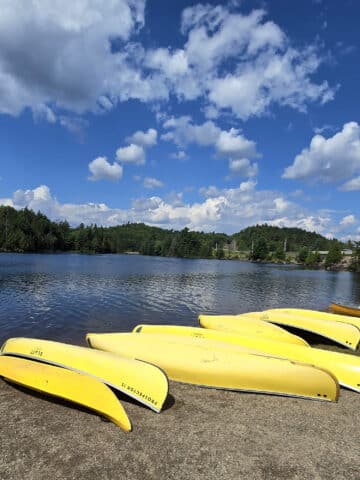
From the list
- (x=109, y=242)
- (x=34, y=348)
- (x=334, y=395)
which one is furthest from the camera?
(x=109, y=242)

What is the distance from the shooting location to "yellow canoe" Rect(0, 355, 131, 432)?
5734 millimetres

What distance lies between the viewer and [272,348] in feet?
30.5

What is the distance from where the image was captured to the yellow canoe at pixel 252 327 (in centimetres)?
1095

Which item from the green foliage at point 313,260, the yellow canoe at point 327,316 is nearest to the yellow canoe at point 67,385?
the yellow canoe at point 327,316

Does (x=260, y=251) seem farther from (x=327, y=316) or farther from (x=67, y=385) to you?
(x=67, y=385)

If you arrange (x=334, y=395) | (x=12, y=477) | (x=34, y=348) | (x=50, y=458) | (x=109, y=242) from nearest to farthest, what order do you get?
1. (x=12, y=477)
2. (x=50, y=458)
3. (x=334, y=395)
4. (x=34, y=348)
5. (x=109, y=242)

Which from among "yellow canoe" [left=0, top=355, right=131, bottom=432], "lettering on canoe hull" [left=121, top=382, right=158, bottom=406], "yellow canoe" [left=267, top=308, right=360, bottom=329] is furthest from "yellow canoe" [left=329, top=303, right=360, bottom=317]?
"yellow canoe" [left=0, top=355, right=131, bottom=432]

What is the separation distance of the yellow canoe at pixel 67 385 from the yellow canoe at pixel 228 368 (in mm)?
2184

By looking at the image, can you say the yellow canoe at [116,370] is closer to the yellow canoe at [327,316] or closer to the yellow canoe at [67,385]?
the yellow canoe at [67,385]

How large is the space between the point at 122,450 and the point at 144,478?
2.25ft

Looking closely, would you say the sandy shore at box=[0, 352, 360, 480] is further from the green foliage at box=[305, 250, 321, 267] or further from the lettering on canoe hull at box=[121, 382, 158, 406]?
the green foliage at box=[305, 250, 321, 267]

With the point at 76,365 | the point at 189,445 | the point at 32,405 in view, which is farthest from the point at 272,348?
the point at 32,405

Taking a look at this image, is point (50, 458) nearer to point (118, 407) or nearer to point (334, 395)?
point (118, 407)

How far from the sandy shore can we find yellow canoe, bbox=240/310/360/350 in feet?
17.5
